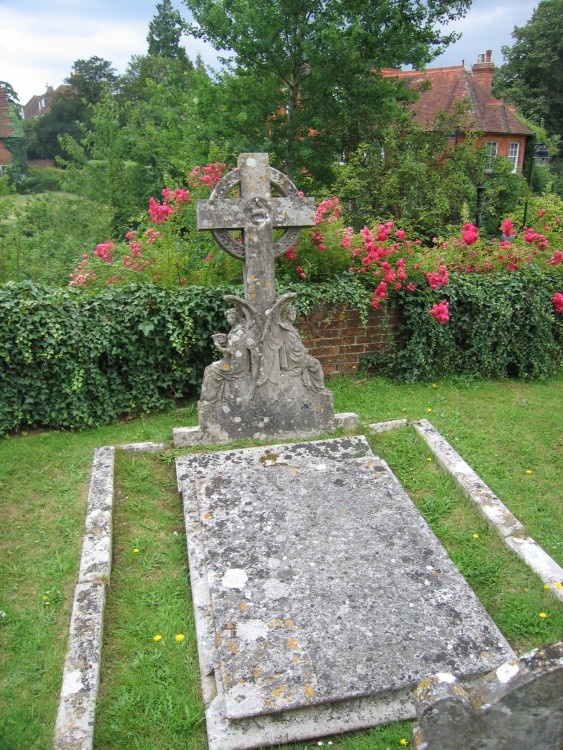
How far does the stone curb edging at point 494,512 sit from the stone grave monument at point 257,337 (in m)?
1.16

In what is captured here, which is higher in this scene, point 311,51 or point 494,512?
point 311,51

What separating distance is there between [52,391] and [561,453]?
16.6ft

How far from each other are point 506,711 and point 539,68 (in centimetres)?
4227

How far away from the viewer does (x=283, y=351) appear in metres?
5.61

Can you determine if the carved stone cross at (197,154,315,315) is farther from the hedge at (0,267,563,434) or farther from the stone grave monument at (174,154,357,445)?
the hedge at (0,267,563,434)

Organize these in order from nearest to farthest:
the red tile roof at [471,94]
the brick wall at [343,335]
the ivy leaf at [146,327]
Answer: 1. the ivy leaf at [146,327]
2. the brick wall at [343,335]
3. the red tile roof at [471,94]


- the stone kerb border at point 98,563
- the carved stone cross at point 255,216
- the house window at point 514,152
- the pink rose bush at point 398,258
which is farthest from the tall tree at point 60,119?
the stone kerb border at point 98,563

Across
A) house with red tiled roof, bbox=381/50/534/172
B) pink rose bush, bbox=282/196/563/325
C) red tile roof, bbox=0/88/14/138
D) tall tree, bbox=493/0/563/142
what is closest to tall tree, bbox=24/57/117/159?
red tile roof, bbox=0/88/14/138

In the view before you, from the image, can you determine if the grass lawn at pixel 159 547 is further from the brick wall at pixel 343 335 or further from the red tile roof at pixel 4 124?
the red tile roof at pixel 4 124

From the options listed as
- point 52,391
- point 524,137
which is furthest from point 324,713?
point 524,137

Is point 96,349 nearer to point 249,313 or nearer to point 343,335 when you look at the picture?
point 249,313

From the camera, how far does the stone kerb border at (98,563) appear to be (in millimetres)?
3016

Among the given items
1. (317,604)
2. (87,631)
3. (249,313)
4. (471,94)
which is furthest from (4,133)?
(317,604)

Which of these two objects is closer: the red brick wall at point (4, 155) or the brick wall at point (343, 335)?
the brick wall at point (343, 335)
